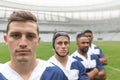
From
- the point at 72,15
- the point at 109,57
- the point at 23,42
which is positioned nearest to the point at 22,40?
the point at 23,42

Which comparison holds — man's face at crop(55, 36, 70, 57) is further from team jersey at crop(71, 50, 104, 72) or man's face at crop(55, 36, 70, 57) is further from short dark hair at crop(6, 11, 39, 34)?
short dark hair at crop(6, 11, 39, 34)

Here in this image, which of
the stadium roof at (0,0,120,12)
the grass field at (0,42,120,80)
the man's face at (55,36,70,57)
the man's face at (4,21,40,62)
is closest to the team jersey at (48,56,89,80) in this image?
the man's face at (55,36,70,57)

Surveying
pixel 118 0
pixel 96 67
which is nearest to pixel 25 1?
pixel 118 0

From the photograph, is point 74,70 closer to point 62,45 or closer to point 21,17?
point 62,45

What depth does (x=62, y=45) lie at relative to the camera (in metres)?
5.35

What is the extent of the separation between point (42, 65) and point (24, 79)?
0.76 feet

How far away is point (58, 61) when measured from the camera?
5.45m

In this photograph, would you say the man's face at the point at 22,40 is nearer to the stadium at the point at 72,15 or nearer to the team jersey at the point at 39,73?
the team jersey at the point at 39,73

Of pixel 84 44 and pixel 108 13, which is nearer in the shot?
pixel 84 44

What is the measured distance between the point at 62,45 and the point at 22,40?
2434 mm

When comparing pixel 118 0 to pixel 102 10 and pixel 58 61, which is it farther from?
pixel 58 61

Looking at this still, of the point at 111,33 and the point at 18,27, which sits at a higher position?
the point at 18,27

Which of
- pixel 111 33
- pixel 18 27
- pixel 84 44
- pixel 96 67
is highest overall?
pixel 18 27

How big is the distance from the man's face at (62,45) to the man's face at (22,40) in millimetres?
2314
